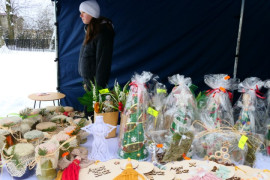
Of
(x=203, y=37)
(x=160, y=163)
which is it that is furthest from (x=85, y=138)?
(x=203, y=37)

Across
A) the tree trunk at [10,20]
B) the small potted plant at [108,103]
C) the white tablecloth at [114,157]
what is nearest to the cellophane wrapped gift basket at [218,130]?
the white tablecloth at [114,157]

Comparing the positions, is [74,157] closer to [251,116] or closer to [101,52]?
[251,116]

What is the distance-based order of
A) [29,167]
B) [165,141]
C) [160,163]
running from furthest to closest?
[165,141], [160,163], [29,167]

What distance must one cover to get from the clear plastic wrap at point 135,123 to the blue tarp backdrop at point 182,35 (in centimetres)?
197

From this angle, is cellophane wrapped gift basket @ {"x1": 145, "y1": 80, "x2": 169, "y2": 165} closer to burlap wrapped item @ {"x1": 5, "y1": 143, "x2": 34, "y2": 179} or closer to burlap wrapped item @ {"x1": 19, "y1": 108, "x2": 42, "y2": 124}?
burlap wrapped item @ {"x1": 5, "y1": 143, "x2": 34, "y2": 179}

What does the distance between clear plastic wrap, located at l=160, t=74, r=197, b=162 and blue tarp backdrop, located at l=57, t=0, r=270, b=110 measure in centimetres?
190

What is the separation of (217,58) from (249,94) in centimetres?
196

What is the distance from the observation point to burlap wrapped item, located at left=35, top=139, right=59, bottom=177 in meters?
0.83

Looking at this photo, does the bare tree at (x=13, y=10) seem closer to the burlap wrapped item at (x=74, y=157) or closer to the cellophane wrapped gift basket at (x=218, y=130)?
the burlap wrapped item at (x=74, y=157)

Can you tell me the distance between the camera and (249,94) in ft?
3.63

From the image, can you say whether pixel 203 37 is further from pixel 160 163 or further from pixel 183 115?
pixel 160 163

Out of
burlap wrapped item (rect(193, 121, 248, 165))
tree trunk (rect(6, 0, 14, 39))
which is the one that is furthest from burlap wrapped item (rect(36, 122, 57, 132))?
tree trunk (rect(6, 0, 14, 39))

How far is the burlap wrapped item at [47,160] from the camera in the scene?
0.83 meters

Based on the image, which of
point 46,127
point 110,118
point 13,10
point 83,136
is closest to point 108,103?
point 110,118
